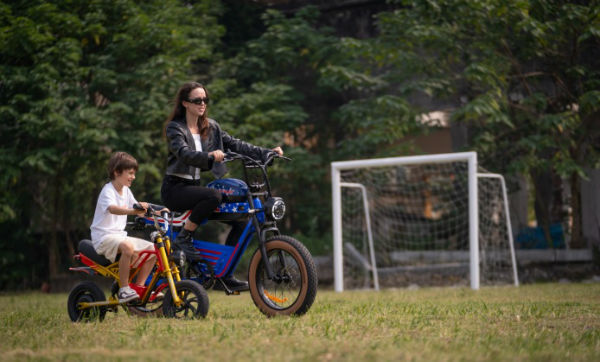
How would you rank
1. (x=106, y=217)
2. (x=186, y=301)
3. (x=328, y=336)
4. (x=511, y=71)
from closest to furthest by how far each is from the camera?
(x=328, y=336)
(x=186, y=301)
(x=106, y=217)
(x=511, y=71)

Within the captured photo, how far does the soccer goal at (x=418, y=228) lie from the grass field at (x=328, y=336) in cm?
761

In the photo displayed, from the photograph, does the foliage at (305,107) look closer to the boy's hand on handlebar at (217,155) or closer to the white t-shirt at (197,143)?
the white t-shirt at (197,143)

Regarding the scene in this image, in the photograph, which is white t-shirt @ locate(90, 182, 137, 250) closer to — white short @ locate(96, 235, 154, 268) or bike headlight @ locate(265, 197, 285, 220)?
white short @ locate(96, 235, 154, 268)

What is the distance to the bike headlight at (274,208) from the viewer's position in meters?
5.63

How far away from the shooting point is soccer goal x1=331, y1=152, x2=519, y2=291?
14.0 metres

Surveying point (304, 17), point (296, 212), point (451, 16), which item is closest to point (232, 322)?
point (451, 16)

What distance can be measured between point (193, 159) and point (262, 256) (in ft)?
2.84

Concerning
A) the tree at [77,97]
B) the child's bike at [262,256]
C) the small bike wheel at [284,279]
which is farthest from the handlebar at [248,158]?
the tree at [77,97]

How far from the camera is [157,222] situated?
5.85m

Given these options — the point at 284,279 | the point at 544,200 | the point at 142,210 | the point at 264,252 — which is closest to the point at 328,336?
the point at 284,279

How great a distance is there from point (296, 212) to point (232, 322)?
407 inches

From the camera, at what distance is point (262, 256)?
18.5ft

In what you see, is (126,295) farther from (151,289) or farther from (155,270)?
(155,270)

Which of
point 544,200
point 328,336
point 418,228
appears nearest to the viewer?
point 328,336
